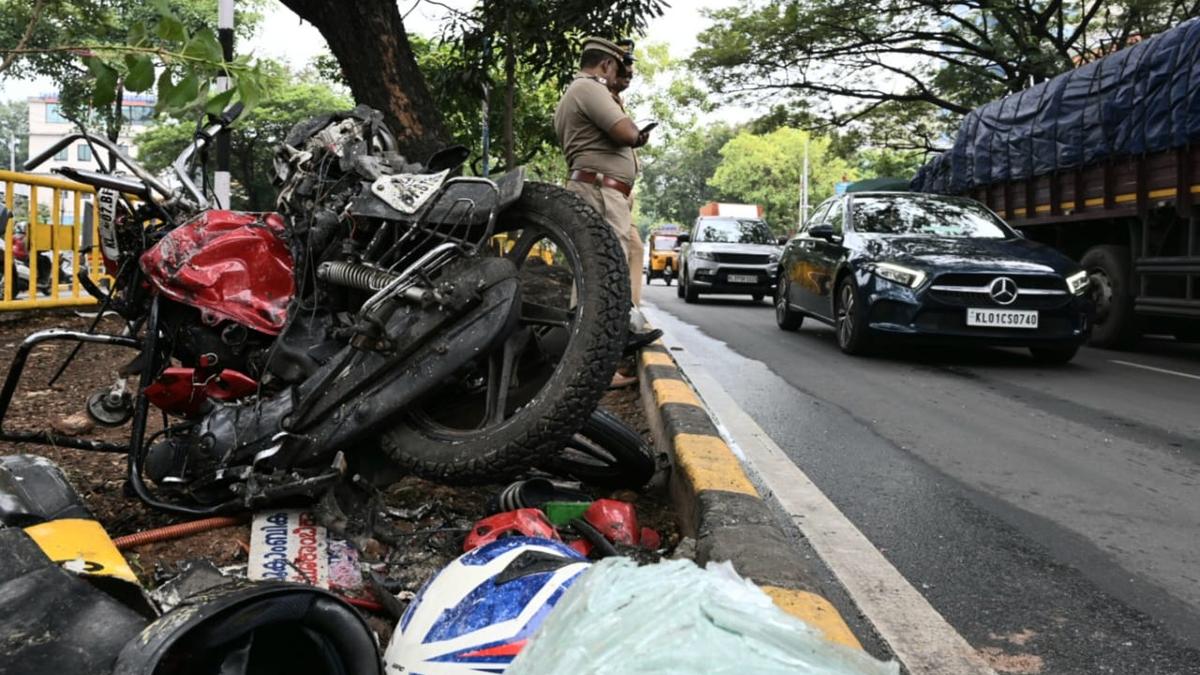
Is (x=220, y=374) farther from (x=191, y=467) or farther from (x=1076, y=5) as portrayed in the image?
(x=1076, y=5)

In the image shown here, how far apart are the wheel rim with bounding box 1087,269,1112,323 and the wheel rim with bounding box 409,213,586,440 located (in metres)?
8.13

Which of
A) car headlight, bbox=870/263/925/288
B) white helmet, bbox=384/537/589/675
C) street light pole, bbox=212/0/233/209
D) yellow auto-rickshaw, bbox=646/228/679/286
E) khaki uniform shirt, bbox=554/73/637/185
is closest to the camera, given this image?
white helmet, bbox=384/537/589/675

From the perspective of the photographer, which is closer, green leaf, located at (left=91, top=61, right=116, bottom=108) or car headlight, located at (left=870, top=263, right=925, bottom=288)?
green leaf, located at (left=91, top=61, right=116, bottom=108)

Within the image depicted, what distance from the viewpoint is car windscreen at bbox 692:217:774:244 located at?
17.0 m

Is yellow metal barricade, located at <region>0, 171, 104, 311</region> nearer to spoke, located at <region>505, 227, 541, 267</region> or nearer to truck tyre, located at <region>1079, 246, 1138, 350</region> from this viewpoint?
spoke, located at <region>505, 227, 541, 267</region>

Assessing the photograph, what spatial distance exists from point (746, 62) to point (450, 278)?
19.4 meters

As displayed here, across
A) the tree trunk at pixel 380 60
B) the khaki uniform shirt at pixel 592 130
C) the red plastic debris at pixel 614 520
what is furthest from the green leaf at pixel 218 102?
the tree trunk at pixel 380 60

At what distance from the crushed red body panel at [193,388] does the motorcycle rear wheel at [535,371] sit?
1.61 ft

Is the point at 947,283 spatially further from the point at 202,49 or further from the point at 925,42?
the point at 925,42

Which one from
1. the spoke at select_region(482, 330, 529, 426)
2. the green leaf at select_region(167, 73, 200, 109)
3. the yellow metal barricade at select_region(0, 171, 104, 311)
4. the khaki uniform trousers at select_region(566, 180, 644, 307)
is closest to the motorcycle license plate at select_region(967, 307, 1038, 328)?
the khaki uniform trousers at select_region(566, 180, 644, 307)

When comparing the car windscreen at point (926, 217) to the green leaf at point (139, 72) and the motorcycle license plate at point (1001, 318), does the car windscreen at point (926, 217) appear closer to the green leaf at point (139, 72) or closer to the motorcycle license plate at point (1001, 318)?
the motorcycle license plate at point (1001, 318)

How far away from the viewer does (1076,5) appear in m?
18.4

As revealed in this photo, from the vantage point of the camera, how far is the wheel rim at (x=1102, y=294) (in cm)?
913

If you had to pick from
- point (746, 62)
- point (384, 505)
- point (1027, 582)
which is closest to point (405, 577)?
point (384, 505)
